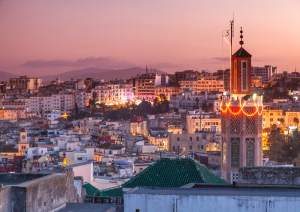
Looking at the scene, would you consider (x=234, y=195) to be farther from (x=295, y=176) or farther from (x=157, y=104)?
(x=157, y=104)

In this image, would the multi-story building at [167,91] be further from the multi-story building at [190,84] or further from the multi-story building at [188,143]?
the multi-story building at [188,143]

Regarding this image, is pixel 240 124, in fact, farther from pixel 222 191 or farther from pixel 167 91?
pixel 167 91

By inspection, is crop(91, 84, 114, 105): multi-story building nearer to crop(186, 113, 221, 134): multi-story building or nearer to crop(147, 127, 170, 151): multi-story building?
crop(186, 113, 221, 134): multi-story building

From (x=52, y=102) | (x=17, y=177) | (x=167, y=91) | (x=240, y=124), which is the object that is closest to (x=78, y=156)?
(x=240, y=124)

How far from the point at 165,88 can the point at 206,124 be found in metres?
22.4

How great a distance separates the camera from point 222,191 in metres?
5.43

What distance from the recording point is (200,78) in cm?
4934

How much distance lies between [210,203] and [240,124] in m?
5.44

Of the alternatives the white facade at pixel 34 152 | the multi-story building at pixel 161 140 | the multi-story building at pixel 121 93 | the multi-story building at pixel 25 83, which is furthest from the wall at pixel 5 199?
the multi-story building at pixel 25 83

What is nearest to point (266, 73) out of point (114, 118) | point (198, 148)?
point (114, 118)

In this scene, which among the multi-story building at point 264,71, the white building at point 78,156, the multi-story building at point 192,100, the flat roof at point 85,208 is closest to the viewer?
the flat roof at point 85,208

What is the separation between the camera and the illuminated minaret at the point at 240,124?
1008 cm

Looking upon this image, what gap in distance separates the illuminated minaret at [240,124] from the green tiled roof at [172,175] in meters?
2.89

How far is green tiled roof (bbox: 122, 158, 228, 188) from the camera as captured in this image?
6910mm
